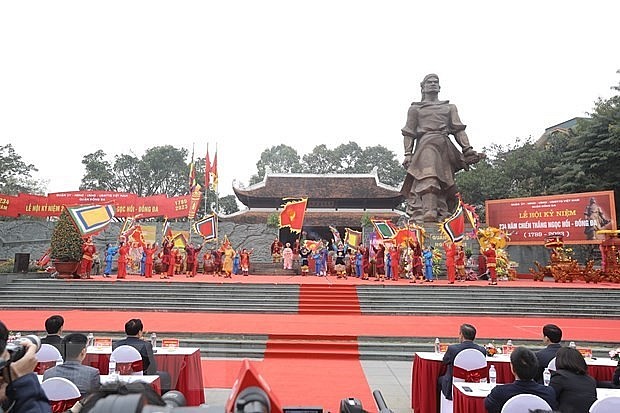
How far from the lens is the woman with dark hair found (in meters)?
2.67

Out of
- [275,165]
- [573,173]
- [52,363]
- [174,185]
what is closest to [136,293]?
[52,363]

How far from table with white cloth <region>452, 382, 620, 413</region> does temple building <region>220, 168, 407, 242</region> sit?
23.0 meters

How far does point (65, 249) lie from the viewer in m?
13.0

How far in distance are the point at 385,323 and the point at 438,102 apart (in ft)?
42.1

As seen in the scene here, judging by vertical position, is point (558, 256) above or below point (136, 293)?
above

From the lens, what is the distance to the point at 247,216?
2716cm

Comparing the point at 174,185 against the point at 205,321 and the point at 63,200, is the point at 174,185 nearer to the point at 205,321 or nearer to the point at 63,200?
the point at 63,200

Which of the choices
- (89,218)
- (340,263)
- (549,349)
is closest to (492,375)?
(549,349)

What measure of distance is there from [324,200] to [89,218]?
55.9 feet

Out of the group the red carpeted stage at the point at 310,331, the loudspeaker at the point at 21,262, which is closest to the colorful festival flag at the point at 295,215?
the red carpeted stage at the point at 310,331

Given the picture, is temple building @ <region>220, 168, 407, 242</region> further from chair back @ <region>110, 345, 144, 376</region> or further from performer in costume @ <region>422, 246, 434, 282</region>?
chair back @ <region>110, 345, 144, 376</region>

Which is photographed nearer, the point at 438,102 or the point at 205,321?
the point at 205,321

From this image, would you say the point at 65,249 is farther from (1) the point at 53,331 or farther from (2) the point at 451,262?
(2) the point at 451,262

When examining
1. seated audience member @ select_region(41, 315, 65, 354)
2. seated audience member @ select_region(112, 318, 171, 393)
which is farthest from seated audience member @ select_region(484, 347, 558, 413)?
seated audience member @ select_region(41, 315, 65, 354)
